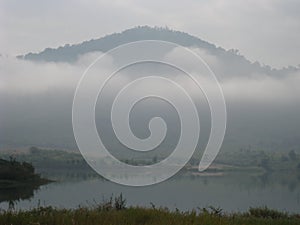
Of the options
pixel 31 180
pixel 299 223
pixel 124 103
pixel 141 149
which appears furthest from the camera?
pixel 31 180

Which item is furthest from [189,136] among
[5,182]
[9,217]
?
[5,182]

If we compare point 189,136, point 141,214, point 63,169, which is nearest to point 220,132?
point 189,136

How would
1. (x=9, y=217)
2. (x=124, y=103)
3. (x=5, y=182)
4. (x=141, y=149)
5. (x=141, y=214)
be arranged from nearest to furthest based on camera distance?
(x=9, y=217) < (x=141, y=214) < (x=141, y=149) < (x=124, y=103) < (x=5, y=182)

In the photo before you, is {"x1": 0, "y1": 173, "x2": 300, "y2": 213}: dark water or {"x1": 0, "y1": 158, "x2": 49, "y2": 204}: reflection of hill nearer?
{"x1": 0, "y1": 173, "x2": 300, "y2": 213}: dark water

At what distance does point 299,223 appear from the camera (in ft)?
43.5

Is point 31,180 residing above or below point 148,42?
below

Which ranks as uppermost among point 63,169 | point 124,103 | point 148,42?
point 148,42

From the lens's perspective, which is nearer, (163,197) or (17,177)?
(163,197)

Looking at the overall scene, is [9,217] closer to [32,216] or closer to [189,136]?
[32,216]

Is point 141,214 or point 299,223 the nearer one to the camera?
point 141,214

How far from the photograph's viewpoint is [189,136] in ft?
50.1

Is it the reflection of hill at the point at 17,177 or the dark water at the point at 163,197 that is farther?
the reflection of hill at the point at 17,177

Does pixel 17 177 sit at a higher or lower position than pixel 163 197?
higher

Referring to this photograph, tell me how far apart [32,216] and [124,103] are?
9191mm
